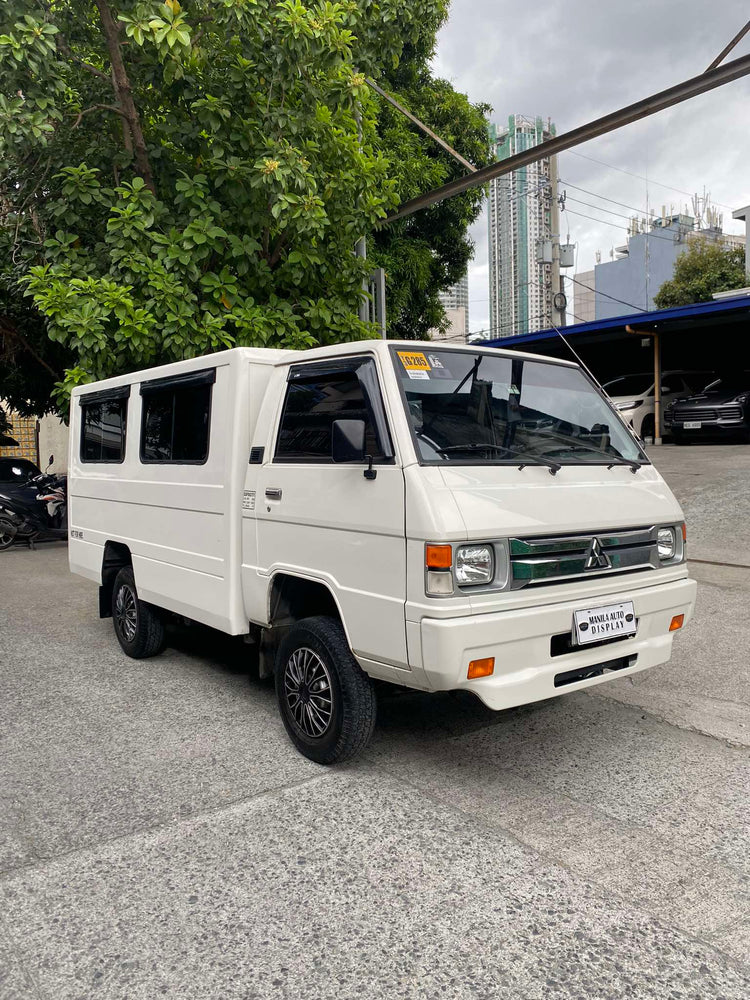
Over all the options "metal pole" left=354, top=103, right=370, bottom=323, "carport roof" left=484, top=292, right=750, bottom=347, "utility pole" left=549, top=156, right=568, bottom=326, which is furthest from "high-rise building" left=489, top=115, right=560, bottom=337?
"metal pole" left=354, top=103, right=370, bottom=323

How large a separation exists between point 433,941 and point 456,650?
106cm

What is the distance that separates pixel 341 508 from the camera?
374cm

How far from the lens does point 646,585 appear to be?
156 inches

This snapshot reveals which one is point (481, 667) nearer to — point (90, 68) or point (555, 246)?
point (90, 68)

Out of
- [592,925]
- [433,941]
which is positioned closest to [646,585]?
[592,925]

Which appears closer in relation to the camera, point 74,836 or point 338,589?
point 74,836

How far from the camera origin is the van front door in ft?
11.3

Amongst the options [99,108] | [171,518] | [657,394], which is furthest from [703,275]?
[171,518]

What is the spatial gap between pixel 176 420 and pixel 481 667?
2851 millimetres

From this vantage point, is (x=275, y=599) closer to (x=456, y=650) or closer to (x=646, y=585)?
(x=456, y=650)

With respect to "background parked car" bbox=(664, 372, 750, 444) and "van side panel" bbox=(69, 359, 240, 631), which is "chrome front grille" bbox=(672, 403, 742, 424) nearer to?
"background parked car" bbox=(664, 372, 750, 444)

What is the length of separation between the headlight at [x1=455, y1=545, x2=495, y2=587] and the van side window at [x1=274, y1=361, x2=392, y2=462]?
0.61 m

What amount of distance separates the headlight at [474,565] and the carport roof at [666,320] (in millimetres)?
12781

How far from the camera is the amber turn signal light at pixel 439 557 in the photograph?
3229 millimetres
